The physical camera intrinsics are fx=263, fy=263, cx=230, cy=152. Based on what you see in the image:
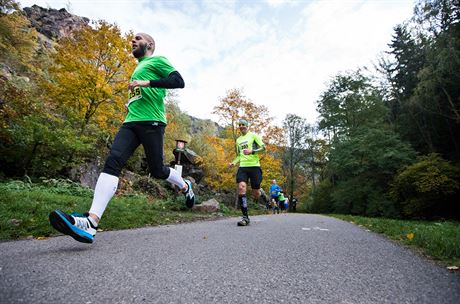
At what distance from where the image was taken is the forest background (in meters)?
10.1

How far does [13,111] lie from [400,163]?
20031 mm

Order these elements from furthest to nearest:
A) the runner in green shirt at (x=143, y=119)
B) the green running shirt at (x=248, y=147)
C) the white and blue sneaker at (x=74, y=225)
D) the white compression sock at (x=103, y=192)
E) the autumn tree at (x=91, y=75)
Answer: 1. the autumn tree at (x=91, y=75)
2. the green running shirt at (x=248, y=147)
3. the runner in green shirt at (x=143, y=119)
4. the white compression sock at (x=103, y=192)
5. the white and blue sneaker at (x=74, y=225)

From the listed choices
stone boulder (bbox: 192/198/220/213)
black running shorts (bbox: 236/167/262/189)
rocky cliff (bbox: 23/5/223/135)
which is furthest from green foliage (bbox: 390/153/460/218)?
rocky cliff (bbox: 23/5/223/135)

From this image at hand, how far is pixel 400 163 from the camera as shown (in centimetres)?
1691

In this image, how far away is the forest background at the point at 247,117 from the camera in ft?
33.0

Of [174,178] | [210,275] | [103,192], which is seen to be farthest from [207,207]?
[210,275]

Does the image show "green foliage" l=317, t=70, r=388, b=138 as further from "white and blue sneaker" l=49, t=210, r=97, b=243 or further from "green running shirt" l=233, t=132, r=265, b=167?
"white and blue sneaker" l=49, t=210, r=97, b=243

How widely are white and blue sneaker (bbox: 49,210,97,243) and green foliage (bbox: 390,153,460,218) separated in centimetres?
1553

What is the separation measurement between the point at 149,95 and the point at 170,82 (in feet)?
1.00

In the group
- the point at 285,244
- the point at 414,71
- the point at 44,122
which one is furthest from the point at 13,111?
the point at 414,71

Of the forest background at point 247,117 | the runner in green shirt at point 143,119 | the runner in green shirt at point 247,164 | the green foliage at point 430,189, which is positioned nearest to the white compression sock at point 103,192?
the runner in green shirt at point 143,119

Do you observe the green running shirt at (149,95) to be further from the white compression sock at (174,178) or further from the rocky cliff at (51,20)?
the rocky cliff at (51,20)

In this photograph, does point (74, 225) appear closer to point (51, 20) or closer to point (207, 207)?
point (207, 207)

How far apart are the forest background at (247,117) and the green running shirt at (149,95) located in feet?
26.4
